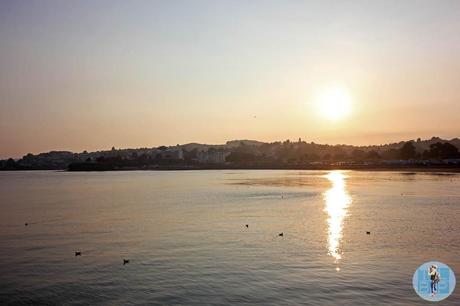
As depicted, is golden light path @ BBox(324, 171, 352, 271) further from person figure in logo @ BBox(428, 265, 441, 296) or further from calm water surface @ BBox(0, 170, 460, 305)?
person figure in logo @ BBox(428, 265, 441, 296)

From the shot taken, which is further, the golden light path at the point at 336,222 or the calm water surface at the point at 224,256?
the golden light path at the point at 336,222

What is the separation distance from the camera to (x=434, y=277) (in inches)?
968

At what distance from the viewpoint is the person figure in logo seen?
22680mm

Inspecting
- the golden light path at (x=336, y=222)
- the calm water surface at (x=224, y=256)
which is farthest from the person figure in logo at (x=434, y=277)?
the golden light path at (x=336, y=222)

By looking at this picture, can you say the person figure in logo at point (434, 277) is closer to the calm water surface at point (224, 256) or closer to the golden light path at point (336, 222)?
the calm water surface at point (224, 256)

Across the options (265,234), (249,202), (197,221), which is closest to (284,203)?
(249,202)

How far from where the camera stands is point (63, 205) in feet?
225

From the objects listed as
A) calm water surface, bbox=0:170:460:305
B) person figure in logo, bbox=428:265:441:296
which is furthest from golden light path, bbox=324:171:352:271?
person figure in logo, bbox=428:265:441:296

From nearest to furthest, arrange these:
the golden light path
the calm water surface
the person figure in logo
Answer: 1. the calm water surface
2. the person figure in logo
3. the golden light path

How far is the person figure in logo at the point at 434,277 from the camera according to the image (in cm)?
2268

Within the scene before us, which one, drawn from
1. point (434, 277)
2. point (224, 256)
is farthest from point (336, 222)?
point (434, 277)

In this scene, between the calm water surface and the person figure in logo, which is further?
the person figure in logo

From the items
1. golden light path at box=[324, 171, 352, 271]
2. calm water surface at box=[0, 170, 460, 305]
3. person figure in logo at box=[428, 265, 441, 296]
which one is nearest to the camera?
calm water surface at box=[0, 170, 460, 305]

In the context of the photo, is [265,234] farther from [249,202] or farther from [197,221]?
[249,202]
